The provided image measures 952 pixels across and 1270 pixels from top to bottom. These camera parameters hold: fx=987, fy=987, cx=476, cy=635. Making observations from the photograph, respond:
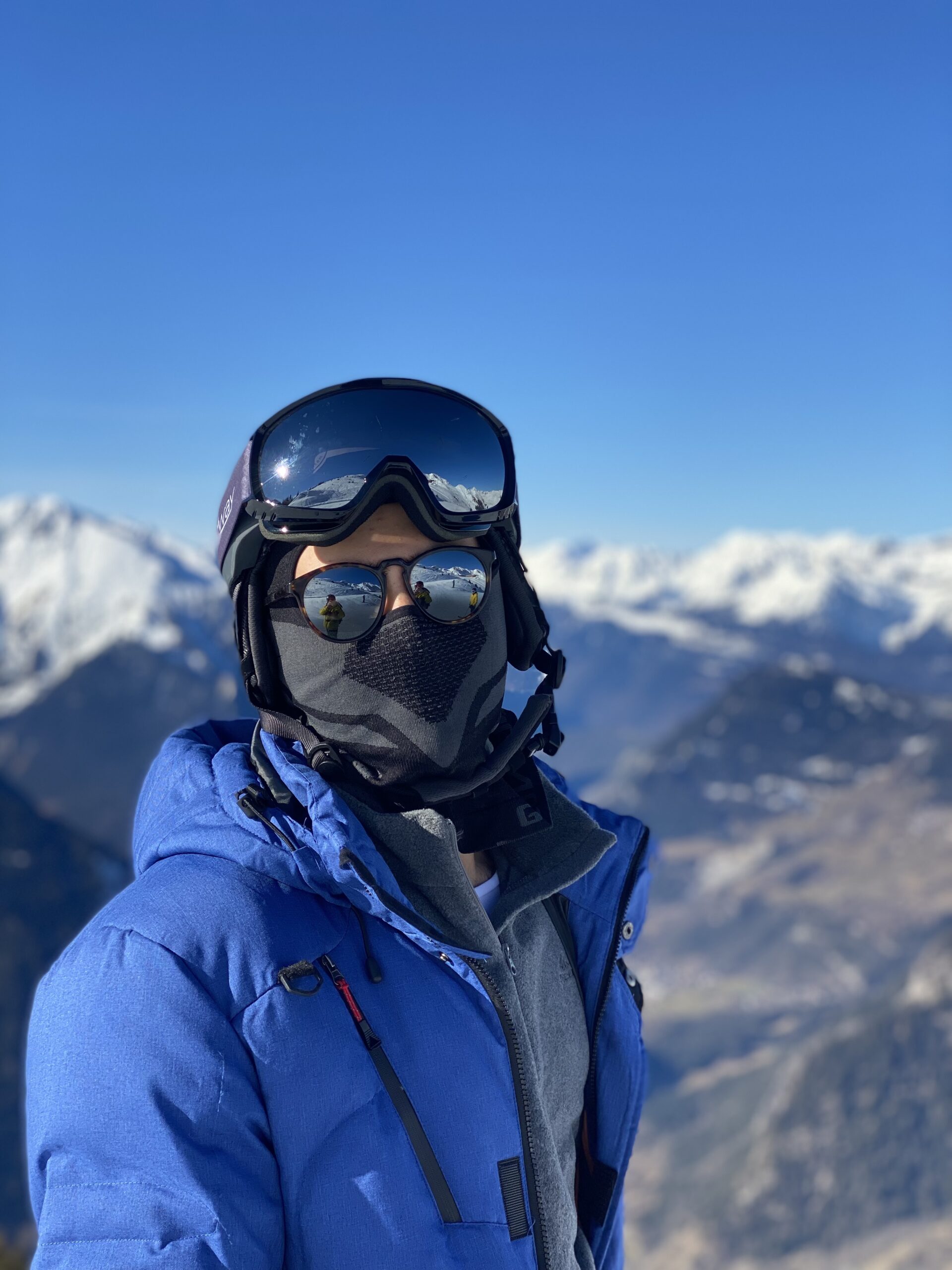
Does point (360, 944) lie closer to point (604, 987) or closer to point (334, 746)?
point (334, 746)

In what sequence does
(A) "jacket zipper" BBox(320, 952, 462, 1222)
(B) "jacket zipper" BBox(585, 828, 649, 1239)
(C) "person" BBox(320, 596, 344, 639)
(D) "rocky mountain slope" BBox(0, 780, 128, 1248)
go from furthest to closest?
(D) "rocky mountain slope" BBox(0, 780, 128, 1248)
(B) "jacket zipper" BBox(585, 828, 649, 1239)
(C) "person" BBox(320, 596, 344, 639)
(A) "jacket zipper" BBox(320, 952, 462, 1222)

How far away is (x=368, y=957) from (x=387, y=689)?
3.43 ft

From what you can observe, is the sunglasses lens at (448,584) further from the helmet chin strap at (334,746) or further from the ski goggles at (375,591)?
the helmet chin strap at (334,746)

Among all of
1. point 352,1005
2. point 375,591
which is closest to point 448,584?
point 375,591

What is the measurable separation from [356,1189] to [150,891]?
0.99 meters

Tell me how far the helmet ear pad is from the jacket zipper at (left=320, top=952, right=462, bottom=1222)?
1.88 meters

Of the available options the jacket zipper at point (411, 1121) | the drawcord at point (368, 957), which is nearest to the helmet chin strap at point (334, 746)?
the drawcord at point (368, 957)

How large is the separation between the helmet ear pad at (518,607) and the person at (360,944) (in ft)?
0.05

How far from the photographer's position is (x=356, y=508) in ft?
11.9

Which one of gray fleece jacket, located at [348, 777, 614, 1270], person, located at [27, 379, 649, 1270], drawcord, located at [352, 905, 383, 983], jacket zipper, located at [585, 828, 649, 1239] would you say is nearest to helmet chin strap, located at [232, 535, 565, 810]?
person, located at [27, 379, 649, 1270]

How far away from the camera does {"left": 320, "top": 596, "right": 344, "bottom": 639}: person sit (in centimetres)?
357

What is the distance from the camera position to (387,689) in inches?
144

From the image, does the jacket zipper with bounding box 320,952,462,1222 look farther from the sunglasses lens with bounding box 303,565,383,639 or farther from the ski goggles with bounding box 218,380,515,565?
the ski goggles with bounding box 218,380,515,565

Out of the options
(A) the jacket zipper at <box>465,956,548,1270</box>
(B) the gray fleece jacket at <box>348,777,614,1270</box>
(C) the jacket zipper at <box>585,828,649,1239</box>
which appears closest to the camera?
(A) the jacket zipper at <box>465,956,548,1270</box>
